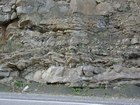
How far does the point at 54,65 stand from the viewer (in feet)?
38.7

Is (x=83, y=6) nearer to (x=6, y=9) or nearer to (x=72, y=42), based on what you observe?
(x=72, y=42)

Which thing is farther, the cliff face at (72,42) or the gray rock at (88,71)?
the cliff face at (72,42)

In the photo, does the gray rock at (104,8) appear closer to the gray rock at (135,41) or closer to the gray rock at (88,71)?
the gray rock at (135,41)

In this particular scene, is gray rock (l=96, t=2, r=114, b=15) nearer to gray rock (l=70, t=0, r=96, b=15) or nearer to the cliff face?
the cliff face

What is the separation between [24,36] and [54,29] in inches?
87.7

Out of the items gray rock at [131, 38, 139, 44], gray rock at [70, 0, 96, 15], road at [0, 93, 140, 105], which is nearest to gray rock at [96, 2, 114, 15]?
gray rock at [70, 0, 96, 15]

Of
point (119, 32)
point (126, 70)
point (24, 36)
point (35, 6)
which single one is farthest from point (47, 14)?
point (126, 70)

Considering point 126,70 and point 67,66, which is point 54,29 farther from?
point 126,70

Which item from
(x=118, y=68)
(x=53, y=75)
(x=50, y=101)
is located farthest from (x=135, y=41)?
(x=50, y=101)

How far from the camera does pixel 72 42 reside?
41.2ft

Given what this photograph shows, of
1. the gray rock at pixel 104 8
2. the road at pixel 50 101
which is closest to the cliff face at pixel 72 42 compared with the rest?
the gray rock at pixel 104 8

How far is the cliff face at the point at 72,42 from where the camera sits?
1097 centimetres

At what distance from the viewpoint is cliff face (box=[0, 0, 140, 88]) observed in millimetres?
10969

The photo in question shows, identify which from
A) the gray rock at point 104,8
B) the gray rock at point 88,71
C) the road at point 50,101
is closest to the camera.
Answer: the road at point 50,101
